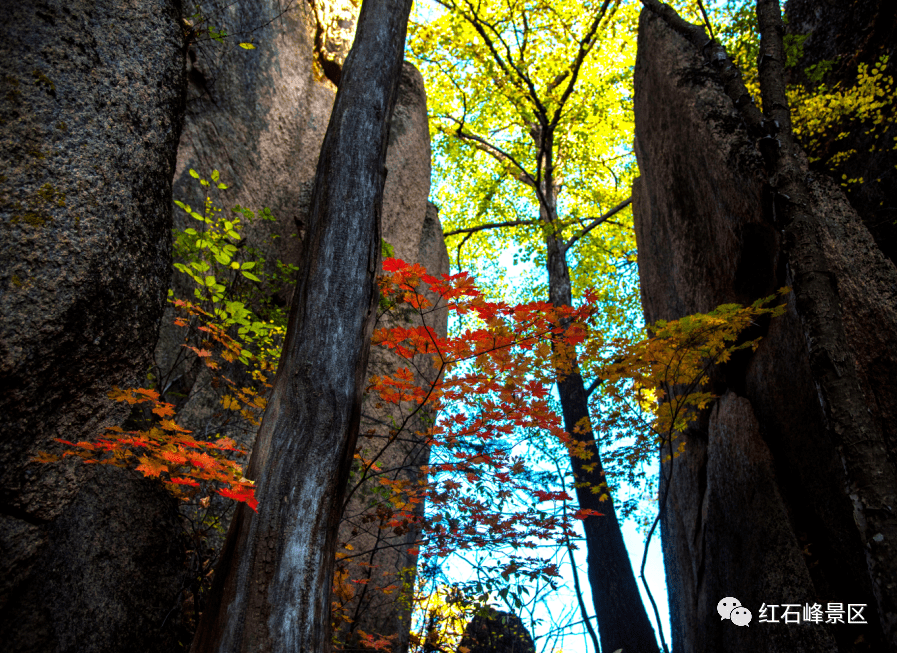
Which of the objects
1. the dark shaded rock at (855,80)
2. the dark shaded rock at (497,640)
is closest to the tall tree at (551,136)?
the dark shaded rock at (497,640)

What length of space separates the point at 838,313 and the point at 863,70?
456 cm

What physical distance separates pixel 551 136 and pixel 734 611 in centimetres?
867

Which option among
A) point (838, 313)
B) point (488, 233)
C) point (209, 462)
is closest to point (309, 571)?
point (209, 462)

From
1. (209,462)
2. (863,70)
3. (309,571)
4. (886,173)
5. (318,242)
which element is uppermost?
(863,70)

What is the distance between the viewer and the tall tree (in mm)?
7559

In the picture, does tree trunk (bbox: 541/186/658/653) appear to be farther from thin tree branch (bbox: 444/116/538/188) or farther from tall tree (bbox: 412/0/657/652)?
thin tree branch (bbox: 444/116/538/188)

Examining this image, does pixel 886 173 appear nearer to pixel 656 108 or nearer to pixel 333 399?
pixel 656 108

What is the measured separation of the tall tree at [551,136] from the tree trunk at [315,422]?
5466 millimetres

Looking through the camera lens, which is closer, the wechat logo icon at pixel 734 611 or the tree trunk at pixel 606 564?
the wechat logo icon at pixel 734 611

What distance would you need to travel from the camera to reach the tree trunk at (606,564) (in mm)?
5992

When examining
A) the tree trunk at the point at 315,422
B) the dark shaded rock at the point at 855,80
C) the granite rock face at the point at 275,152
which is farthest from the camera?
the dark shaded rock at the point at 855,80

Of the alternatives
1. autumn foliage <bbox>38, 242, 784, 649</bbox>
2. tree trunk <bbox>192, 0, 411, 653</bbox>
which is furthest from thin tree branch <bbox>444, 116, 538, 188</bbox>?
tree trunk <bbox>192, 0, 411, 653</bbox>

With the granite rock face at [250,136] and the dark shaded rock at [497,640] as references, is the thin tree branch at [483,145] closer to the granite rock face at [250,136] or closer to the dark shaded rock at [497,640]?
the granite rock face at [250,136]

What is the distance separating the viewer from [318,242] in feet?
9.56
